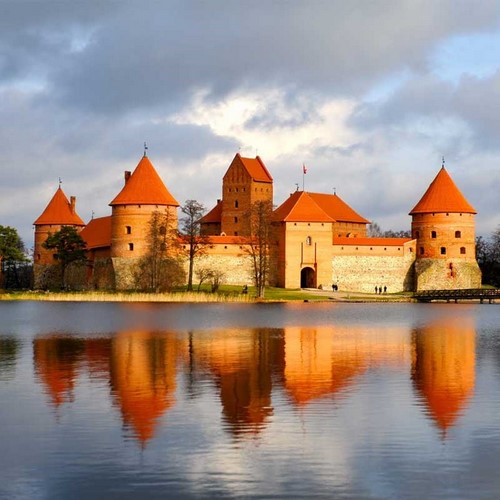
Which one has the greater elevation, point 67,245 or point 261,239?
point 67,245

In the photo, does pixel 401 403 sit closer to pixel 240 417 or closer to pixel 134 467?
pixel 240 417

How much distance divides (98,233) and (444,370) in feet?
141

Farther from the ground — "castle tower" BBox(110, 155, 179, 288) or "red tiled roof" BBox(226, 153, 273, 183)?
"red tiled roof" BBox(226, 153, 273, 183)

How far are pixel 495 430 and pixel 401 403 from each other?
1707mm

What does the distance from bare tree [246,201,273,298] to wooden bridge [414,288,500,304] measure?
24.5 ft

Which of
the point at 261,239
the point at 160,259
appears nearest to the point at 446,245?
the point at 261,239

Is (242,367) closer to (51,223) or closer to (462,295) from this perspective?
(462,295)

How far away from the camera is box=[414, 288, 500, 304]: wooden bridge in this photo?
4391cm

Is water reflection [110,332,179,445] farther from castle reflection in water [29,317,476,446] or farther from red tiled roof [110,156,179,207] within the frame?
red tiled roof [110,156,179,207]

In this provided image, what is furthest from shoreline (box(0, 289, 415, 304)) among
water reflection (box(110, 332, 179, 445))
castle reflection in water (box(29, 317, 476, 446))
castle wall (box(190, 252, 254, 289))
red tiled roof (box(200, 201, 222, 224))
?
water reflection (box(110, 332, 179, 445))

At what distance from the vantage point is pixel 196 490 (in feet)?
24.1

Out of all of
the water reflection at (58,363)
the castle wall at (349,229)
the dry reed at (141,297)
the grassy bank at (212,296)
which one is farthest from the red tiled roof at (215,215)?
the water reflection at (58,363)

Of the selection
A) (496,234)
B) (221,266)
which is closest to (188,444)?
(221,266)

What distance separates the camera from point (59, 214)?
58.8 metres
